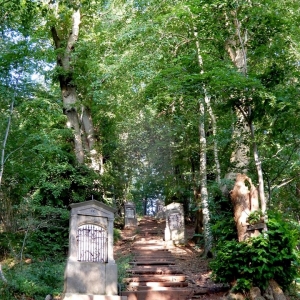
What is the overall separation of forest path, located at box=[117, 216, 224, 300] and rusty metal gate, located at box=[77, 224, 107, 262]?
3.60 ft

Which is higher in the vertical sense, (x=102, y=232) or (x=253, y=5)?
(x=253, y=5)

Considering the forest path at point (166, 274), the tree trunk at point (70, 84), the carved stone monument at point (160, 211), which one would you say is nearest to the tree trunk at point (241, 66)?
the forest path at point (166, 274)

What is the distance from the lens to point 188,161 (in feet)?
54.0

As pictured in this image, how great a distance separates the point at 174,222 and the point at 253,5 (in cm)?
947

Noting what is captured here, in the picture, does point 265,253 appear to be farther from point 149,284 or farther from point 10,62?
point 10,62

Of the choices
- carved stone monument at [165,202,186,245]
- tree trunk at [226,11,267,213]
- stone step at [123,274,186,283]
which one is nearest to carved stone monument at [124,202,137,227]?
carved stone monument at [165,202,186,245]

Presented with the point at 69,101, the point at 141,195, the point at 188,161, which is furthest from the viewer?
the point at 141,195

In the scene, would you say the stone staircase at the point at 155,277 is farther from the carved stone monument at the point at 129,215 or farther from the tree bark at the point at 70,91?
the carved stone monument at the point at 129,215

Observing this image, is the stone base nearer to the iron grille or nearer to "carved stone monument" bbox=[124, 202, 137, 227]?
the iron grille

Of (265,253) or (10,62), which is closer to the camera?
(265,253)

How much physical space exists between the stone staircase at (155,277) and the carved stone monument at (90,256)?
28.9 inches

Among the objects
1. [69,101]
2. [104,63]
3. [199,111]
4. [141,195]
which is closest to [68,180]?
[69,101]

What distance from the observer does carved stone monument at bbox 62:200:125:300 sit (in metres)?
7.91

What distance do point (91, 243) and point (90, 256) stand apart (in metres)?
0.30
